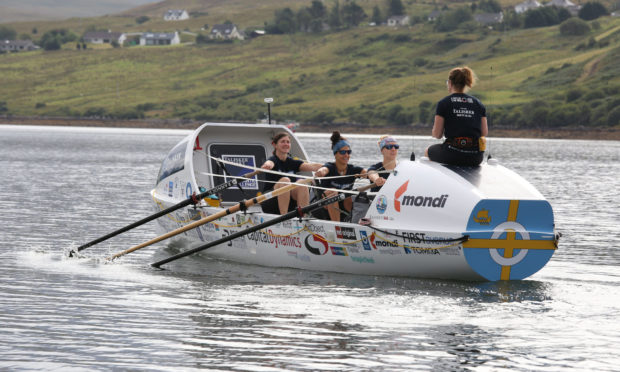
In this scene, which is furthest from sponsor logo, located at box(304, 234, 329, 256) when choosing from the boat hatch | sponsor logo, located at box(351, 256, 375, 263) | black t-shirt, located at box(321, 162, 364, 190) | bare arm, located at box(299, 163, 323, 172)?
the boat hatch

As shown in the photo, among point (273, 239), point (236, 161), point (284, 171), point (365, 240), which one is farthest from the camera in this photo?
point (236, 161)

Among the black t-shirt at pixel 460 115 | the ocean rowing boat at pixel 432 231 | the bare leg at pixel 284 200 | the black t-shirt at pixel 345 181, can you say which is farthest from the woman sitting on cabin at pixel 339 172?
the black t-shirt at pixel 460 115

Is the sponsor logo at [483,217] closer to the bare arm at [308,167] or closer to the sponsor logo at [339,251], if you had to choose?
the sponsor logo at [339,251]

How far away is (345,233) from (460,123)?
272cm

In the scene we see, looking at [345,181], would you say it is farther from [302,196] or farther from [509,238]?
[509,238]

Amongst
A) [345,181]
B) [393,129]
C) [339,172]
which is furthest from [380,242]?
[393,129]

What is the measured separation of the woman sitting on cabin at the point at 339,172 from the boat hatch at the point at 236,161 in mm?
4106

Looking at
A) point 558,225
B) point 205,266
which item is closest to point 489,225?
point 205,266

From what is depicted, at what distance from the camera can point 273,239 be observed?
56.5 feet

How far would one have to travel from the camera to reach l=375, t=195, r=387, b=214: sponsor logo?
15.1m

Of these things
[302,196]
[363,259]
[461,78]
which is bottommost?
[363,259]

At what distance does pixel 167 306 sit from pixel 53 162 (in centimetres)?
5161

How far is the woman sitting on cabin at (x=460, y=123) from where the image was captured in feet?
48.0

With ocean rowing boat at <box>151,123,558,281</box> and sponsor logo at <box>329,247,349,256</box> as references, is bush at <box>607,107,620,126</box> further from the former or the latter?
sponsor logo at <box>329,247,349,256</box>
